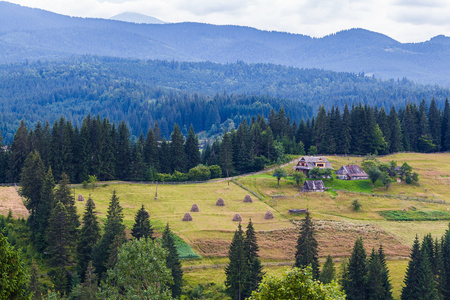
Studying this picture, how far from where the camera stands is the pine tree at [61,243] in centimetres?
5592

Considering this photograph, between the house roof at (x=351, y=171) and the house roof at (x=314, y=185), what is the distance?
33.8ft

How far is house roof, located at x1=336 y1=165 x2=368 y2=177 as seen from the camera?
348 ft

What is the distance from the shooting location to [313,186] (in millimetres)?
97250

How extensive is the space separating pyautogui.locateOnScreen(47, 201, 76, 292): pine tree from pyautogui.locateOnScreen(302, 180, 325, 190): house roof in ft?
168

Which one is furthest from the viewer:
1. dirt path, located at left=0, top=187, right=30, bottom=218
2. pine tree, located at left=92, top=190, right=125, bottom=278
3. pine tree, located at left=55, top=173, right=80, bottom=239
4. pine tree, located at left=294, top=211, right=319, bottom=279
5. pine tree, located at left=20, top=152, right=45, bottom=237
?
dirt path, located at left=0, top=187, right=30, bottom=218

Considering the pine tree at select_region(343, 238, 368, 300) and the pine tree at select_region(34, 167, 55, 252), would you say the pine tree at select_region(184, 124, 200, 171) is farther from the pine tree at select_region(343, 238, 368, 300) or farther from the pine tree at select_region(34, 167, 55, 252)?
the pine tree at select_region(343, 238, 368, 300)

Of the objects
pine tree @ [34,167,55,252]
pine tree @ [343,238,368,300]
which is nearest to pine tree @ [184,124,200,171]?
pine tree @ [34,167,55,252]

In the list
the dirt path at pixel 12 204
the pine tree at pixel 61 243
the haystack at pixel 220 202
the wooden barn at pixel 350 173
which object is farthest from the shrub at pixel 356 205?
the dirt path at pixel 12 204

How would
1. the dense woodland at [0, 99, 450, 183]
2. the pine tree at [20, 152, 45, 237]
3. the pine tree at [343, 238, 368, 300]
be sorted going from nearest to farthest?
the pine tree at [343, 238, 368, 300]
the pine tree at [20, 152, 45, 237]
the dense woodland at [0, 99, 450, 183]

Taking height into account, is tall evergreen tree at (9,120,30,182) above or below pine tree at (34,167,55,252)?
above

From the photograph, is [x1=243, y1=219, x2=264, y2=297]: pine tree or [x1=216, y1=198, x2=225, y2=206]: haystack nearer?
[x1=243, y1=219, x2=264, y2=297]: pine tree

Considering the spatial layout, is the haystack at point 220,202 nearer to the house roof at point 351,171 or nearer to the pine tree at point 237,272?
the house roof at point 351,171

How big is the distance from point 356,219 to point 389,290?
105 ft

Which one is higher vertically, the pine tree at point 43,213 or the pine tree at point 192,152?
the pine tree at point 192,152
